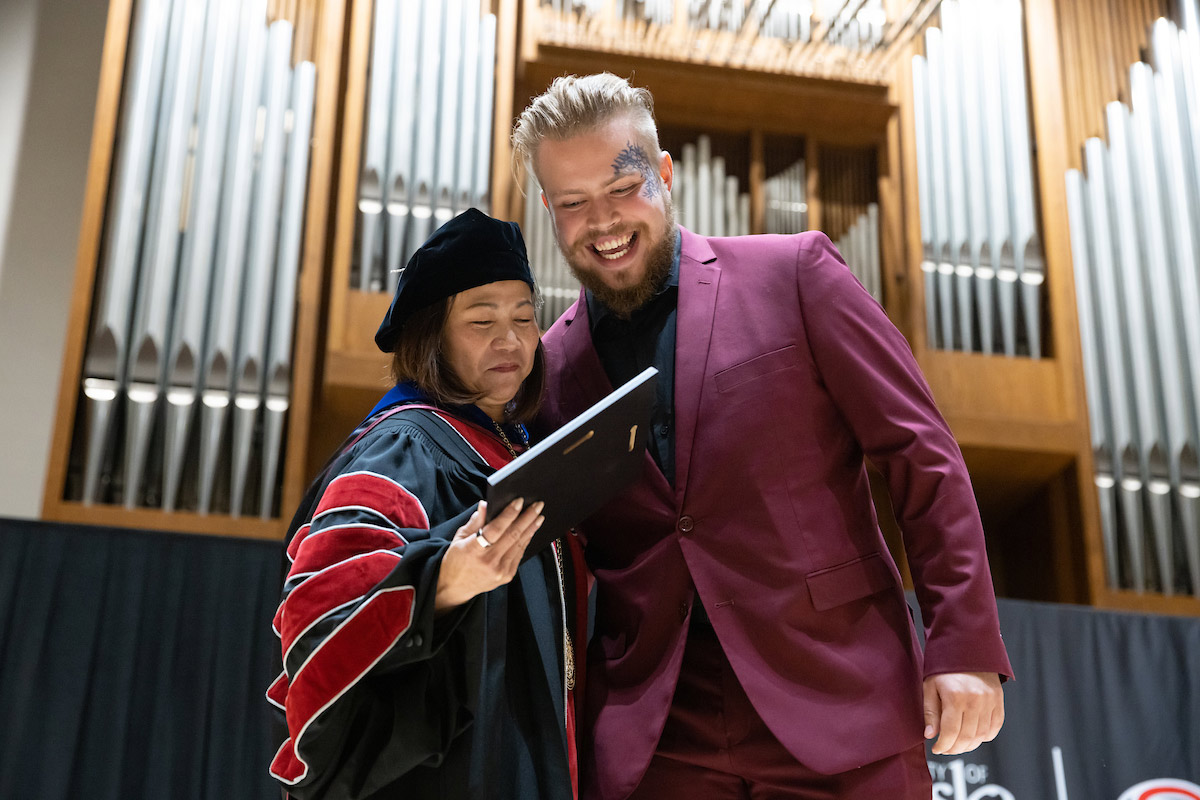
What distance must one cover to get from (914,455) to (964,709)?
36 centimetres

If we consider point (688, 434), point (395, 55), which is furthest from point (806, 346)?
point (395, 55)

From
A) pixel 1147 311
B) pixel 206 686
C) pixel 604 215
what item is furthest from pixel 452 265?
pixel 1147 311

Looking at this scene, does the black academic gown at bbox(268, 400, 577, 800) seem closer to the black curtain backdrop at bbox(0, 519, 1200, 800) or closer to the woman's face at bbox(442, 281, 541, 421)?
the woman's face at bbox(442, 281, 541, 421)

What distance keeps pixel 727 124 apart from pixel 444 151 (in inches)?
46.4

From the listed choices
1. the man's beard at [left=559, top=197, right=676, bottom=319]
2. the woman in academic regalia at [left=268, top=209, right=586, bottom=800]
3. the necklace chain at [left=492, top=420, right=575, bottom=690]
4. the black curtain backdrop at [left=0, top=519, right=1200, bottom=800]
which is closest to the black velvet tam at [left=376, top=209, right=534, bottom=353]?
the woman in academic regalia at [left=268, top=209, right=586, bottom=800]

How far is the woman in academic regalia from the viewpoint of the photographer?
1.50 meters

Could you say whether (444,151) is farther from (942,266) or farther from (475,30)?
(942,266)

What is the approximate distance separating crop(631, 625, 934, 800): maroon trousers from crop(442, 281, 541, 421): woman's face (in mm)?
500

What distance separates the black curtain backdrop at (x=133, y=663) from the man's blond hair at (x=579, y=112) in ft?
5.51

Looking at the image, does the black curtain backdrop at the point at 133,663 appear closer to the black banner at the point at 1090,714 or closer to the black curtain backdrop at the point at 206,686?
the black curtain backdrop at the point at 206,686

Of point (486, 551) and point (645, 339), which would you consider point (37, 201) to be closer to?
point (645, 339)

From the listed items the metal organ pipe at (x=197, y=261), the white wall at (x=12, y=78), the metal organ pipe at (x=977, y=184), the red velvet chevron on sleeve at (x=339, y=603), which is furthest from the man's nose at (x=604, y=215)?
the white wall at (x=12, y=78)

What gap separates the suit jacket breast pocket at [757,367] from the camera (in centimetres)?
186

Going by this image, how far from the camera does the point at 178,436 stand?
12.7 feet
